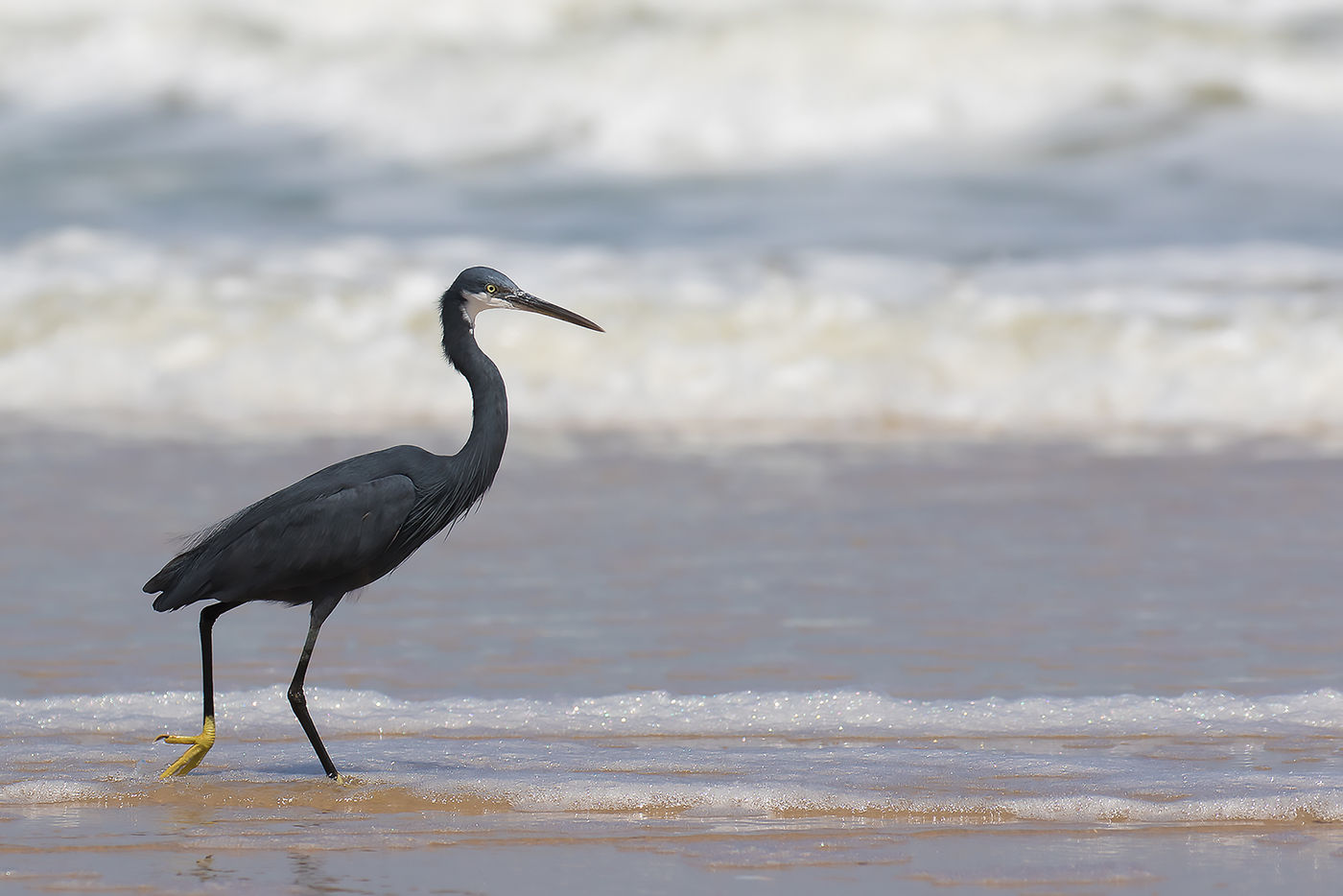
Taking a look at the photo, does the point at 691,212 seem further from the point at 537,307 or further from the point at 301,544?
the point at 301,544

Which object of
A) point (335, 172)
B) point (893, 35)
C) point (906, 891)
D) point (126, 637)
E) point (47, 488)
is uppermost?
point (893, 35)

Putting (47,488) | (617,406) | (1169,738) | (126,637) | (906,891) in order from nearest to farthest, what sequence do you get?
(906,891)
(1169,738)
(126,637)
(47,488)
(617,406)

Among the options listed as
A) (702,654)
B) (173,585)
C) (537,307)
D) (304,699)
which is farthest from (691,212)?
(304,699)

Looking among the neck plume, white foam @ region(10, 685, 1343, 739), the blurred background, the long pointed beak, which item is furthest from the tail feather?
the blurred background

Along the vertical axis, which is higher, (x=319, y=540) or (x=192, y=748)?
(x=319, y=540)

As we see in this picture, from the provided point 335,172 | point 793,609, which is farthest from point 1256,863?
point 335,172

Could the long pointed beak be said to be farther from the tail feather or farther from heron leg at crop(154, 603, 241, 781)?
heron leg at crop(154, 603, 241, 781)

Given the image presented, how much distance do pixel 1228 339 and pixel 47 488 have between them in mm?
6636

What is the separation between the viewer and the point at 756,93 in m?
16.7

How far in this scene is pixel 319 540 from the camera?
424cm

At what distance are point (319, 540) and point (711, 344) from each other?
6.83 meters

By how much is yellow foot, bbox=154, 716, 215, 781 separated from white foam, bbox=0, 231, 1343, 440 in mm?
5061

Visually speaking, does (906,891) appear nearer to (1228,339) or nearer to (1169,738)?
(1169,738)

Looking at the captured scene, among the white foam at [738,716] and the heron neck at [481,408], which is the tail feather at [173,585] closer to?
the white foam at [738,716]
